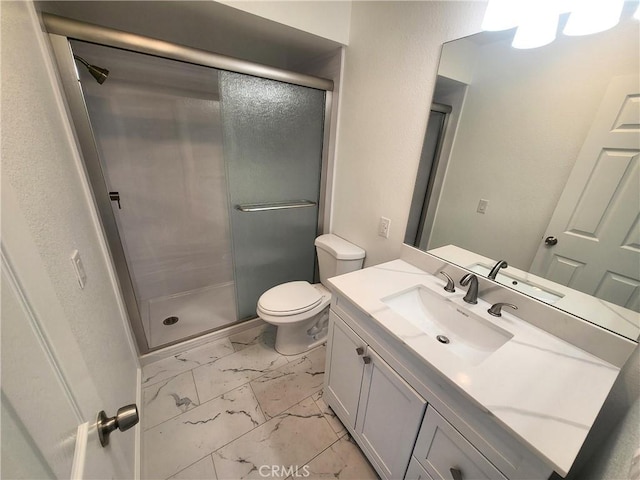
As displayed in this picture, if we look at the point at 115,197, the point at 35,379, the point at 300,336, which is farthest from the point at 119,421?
the point at 115,197

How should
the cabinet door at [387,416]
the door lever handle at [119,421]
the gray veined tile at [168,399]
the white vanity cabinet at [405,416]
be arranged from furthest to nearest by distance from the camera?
the gray veined tile at [168,399], the cabinet door at [387,416], the white vanity cabinet at [405,416], the door lever handle at [119,421]

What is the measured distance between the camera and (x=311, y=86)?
5.38 ft

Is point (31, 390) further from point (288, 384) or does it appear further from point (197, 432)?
point (288, 384)

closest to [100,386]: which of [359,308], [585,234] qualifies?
[359,308]

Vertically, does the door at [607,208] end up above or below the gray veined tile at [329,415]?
above

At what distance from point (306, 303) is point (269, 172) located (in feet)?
3.08

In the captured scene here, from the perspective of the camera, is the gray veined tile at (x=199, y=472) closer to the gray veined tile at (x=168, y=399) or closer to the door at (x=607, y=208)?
the gray veined tile at (x=168, y=399)

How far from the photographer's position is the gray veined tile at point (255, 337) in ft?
6.12

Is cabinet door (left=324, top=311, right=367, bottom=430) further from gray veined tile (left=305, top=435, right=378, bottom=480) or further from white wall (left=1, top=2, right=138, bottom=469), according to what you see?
white wall (left=1, top=2, right=138, bottom=469)

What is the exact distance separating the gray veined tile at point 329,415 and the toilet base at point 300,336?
349 millimetres

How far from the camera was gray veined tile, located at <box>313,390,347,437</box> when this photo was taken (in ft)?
4.40

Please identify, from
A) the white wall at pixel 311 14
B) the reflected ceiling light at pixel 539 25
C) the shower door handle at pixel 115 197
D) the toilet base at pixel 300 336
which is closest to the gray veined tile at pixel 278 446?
the toilet base at pixel 300 336

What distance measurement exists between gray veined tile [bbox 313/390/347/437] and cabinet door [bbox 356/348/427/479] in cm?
21

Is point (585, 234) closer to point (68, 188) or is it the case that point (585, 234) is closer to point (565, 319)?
point (565, 319)
